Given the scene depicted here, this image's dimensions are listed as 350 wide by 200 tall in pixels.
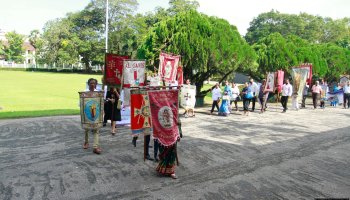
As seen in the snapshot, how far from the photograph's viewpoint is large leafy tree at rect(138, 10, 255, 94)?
649 inches

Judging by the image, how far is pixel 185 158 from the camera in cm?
761

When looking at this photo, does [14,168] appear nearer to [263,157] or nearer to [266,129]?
[263,157]

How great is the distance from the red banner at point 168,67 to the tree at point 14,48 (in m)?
76.6

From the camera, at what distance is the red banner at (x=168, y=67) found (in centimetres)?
1196

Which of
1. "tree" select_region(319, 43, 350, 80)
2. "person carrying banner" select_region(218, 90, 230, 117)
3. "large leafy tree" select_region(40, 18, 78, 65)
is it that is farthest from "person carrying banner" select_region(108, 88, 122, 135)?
"large leafy tree" select_region(40, 18, 78, 65)

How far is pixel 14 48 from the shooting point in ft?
257

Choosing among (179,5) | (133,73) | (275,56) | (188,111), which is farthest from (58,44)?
(133,73)

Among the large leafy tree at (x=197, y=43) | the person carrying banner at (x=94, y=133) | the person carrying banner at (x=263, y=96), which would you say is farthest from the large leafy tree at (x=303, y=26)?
the person carrying banner at (x=94, y=133)

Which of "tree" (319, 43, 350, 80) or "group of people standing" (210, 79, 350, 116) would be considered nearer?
"group of people standing" (210, 79, 350, 116)

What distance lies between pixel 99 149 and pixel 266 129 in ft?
22.2

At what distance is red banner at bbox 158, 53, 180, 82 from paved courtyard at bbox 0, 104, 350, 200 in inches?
93.6

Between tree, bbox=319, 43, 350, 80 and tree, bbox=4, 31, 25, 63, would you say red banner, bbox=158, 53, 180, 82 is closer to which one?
tree, bbox=319, 43, 350, 80

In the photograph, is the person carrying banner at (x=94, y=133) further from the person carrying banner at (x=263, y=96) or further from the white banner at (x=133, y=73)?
the person carrying banner at (x=263, y=96)

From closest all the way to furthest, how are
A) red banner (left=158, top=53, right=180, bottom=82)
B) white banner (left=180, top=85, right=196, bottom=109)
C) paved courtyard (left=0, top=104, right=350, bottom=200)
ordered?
1. paved courtyard (left=0, top=104, right=350, bottom=200)
2. red banner (left=158, top=53, right=180, bottom=82)
3. white banner (left=180, top=85, right=196, bottom=109)
